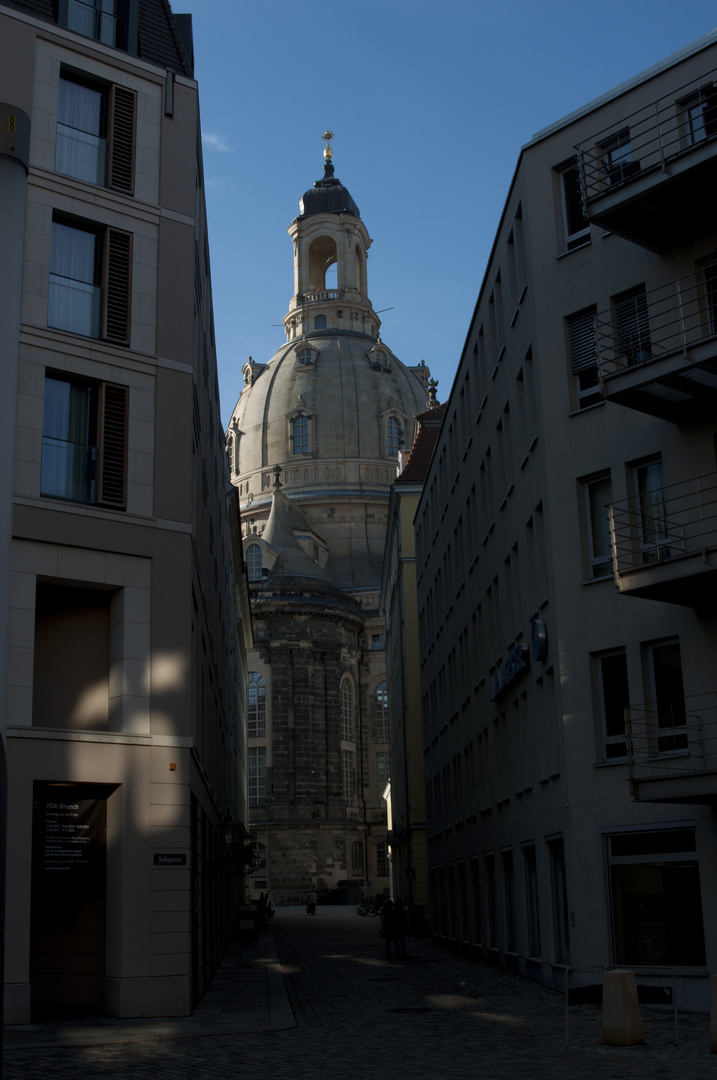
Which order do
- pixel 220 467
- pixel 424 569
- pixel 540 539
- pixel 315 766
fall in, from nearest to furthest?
pixel 540 539
pixel 220 467
pixel 424 569
pixel 315 766

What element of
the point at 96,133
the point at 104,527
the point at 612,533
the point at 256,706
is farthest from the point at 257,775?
the point at 612,533

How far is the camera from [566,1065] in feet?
41.0

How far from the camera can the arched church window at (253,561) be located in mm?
95500

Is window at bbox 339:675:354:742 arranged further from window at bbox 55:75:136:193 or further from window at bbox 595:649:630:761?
window at bbox 55:75:136:193

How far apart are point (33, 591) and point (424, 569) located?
88.1ft

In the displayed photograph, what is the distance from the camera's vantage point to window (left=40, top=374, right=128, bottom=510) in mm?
19047

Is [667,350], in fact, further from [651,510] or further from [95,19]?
[95,19]

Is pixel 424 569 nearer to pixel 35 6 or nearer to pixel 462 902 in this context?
pixel 462 902

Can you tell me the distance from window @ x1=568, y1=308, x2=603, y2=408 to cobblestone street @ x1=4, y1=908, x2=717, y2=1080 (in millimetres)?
9752

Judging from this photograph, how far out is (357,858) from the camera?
292 ft

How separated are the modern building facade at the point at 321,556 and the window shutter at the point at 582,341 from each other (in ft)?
209

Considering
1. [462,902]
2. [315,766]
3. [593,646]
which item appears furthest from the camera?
[315,766]

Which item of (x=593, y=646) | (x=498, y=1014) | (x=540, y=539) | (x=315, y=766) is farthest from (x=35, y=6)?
(x=315, y=766)

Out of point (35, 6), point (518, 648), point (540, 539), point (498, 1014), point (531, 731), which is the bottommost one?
point (498, 1014)
